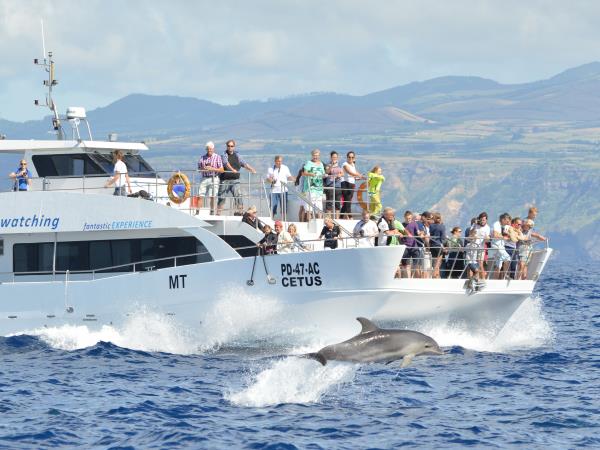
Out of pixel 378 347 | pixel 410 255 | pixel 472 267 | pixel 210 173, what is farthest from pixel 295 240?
pixel 378 347

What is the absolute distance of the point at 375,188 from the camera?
29219 millimetres

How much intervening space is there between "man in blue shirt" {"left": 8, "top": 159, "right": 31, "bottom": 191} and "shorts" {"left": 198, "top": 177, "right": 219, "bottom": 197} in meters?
4.49

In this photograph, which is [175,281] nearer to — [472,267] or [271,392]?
[271,392]

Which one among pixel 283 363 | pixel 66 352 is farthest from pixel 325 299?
pixel 66 352

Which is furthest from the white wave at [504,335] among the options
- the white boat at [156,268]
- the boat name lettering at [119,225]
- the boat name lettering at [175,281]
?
the boat name lettering at [119,225]

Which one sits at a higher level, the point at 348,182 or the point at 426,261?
the point at 348,182

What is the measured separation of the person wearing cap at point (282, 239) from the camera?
26.0 m

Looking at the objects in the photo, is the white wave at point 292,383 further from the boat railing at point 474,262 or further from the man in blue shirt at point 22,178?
the man in blue shirt at point 22,178

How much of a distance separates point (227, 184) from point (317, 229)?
2442mm

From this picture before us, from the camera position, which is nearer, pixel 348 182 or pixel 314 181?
pixel 314 181

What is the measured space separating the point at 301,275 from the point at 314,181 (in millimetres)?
4410

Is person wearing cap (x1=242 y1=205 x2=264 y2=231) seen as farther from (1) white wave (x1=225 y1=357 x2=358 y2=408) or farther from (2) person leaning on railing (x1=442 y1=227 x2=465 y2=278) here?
(1) white wave (x1=225 y1=357 x2=358 y2=408)

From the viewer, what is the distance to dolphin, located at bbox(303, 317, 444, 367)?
72.4 feet

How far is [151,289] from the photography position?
1057 inches
